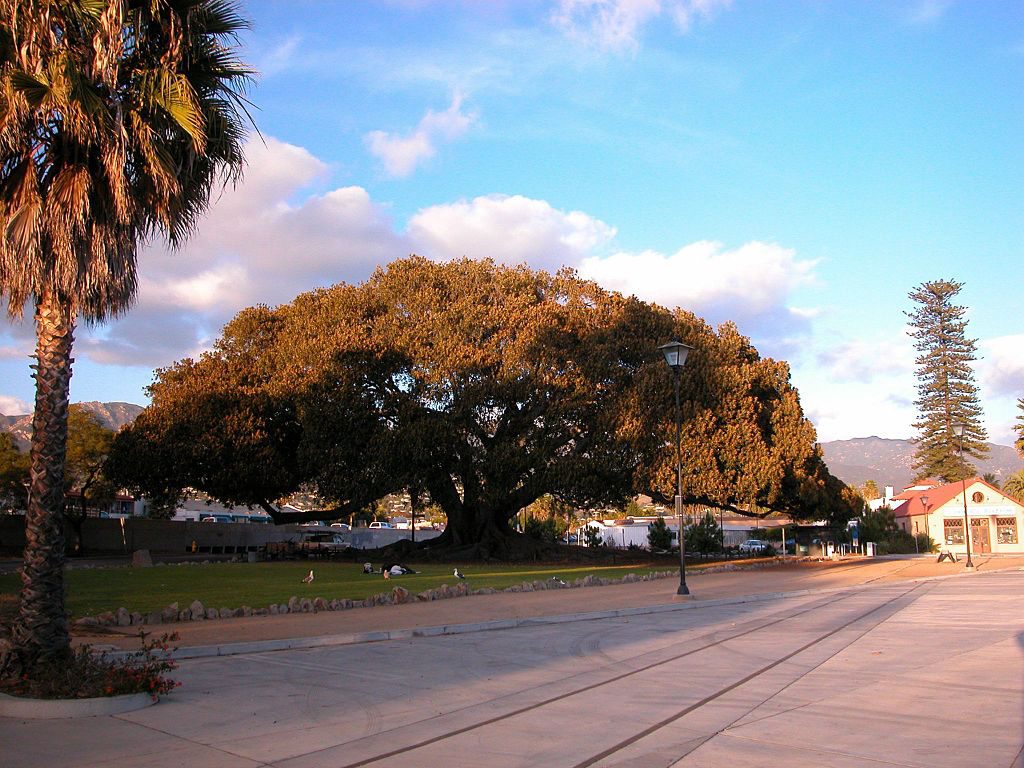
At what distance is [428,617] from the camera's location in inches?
627

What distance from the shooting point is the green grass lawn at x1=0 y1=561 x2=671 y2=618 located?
17578 mm

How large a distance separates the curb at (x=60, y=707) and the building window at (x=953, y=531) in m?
68.8

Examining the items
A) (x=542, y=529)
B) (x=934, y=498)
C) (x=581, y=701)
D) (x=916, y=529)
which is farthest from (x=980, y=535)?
(x=581, y=701)

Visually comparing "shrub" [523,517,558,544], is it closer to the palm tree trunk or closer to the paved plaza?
the paved plaza

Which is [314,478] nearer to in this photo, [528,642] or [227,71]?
[528,642]

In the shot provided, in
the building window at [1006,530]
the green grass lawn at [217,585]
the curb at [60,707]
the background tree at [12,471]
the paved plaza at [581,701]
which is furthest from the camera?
the building window at [1006,530]

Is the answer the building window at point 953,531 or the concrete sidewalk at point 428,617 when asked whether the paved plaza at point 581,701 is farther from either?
the building window at point 953,531

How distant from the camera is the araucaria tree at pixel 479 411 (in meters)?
38.5

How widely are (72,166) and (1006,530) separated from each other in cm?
6993

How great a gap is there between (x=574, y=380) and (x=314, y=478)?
14.3 meters

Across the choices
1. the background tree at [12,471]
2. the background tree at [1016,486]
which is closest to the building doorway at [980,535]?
the background tree at [1016,486]

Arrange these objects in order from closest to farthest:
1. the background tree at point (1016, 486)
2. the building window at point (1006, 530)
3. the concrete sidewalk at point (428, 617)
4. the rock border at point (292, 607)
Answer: the concrete sidewalk at point (428, 617) < the rock border at point (292, 607) < the building window at point (1006, 530) < the background tree at point (1016, 486)

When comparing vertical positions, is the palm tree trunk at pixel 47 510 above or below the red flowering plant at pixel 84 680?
above

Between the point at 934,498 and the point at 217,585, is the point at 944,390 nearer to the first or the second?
the point at 934,498
